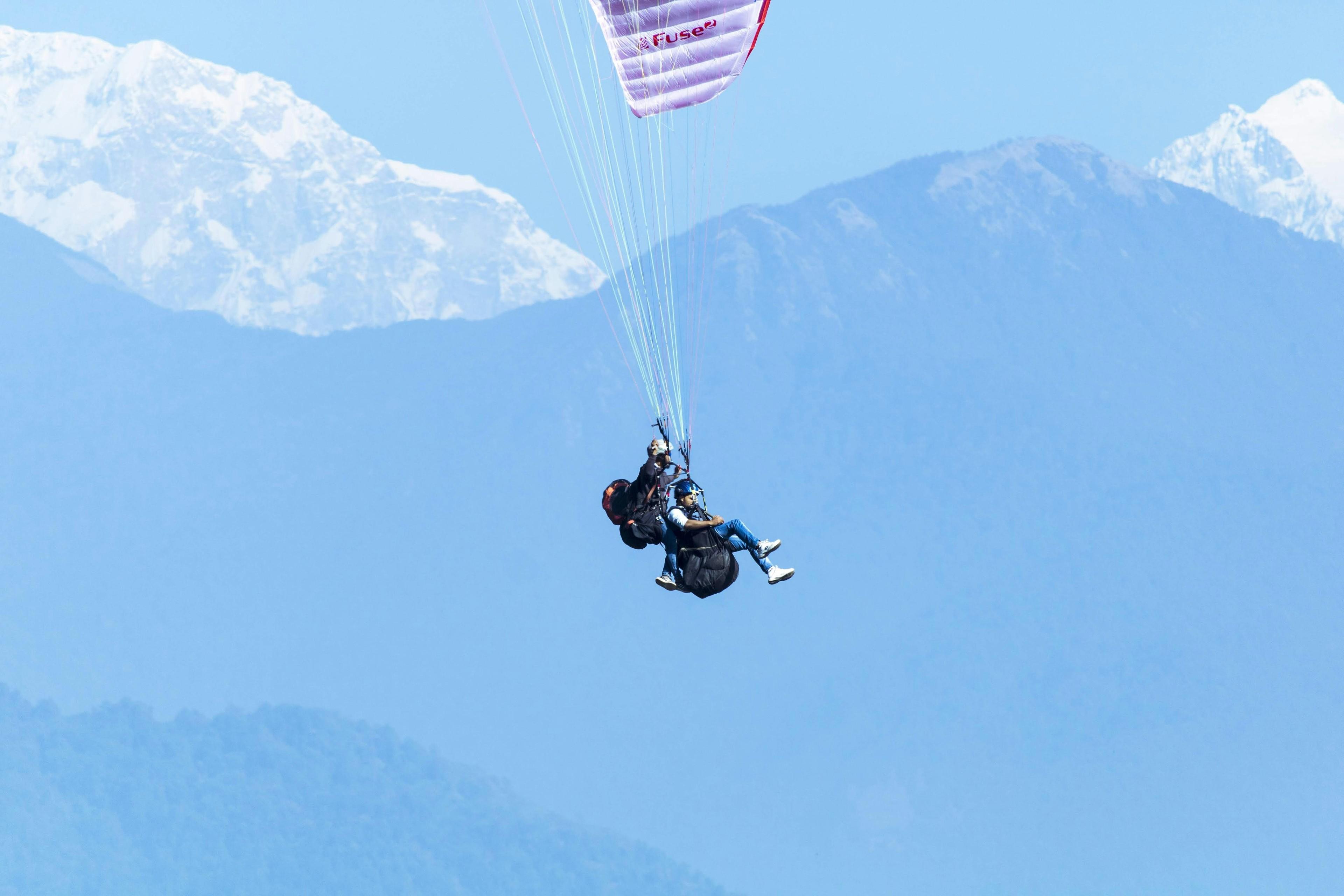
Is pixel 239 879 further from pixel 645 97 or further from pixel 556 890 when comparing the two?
pixel 645 97

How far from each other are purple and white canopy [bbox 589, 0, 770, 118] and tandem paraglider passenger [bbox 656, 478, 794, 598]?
7063 millimetres

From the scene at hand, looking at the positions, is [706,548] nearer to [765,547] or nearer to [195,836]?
[765,547]

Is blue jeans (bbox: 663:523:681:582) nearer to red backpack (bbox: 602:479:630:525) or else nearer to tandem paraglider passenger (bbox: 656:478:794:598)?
tandem paraglider passenger (bbox: 656:478:794:598)

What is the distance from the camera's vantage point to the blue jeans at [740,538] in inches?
880

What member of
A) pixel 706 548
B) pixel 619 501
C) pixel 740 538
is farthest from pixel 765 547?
pixel 619 501

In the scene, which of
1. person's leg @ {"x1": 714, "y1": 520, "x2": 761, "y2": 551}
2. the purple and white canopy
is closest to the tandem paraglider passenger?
person's leg @ {"x1": 714, "y1": 520, "x2": 761, "y2": 551}

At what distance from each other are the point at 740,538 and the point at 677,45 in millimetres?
8129

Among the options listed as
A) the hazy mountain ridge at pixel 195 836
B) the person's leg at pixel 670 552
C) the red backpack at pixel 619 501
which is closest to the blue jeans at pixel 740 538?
the person's leg at pixel 670 552

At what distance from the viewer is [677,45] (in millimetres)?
25844

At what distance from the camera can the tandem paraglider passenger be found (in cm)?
2258

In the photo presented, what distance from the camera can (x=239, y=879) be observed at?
180 meters

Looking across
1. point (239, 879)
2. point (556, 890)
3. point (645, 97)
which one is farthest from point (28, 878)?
point (645, 97)

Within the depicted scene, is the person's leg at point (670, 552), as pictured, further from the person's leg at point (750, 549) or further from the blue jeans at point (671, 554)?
the person's leg at point (750, 549)

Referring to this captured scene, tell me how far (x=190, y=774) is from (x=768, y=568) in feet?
602
